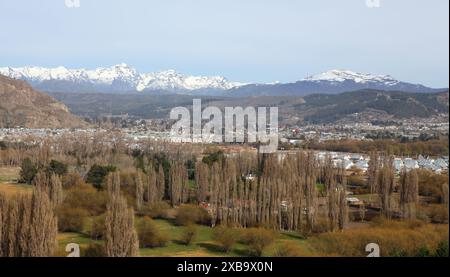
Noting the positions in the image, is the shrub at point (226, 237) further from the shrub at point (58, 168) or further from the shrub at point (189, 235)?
the shrub at point (58, 168)

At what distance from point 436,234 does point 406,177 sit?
29.6 feet

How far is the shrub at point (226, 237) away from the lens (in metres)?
21.8

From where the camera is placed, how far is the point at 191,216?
2694cm

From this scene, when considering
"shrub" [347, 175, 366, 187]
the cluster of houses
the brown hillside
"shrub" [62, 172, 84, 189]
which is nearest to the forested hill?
the brown hillside

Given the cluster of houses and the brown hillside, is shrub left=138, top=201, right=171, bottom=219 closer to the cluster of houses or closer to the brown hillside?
the cluster of houses

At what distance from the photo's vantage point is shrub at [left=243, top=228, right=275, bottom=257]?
21192 mm

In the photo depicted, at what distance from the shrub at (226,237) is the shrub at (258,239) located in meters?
0.53

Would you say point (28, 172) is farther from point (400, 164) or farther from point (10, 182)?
point (400, 164)

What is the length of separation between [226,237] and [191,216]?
5379 millimetres

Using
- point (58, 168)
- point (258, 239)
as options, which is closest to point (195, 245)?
point (258, 239)
